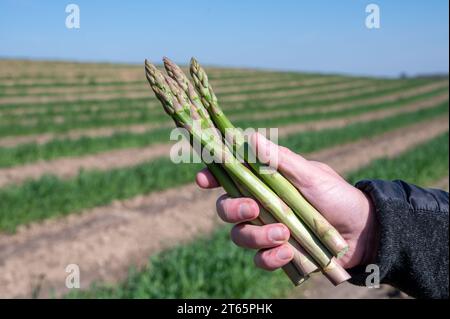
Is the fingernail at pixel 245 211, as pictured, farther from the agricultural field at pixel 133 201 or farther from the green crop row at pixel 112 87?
the green crop row at pixel 112 87

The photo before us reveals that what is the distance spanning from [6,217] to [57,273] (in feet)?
5.76

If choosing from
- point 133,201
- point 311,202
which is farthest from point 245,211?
point 133,201

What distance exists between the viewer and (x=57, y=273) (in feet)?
18.3

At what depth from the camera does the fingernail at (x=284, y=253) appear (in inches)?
93.5

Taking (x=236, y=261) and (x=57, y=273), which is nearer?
(x=236, y=261)

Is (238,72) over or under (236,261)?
over

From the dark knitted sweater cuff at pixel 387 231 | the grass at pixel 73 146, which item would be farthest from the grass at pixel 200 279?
the grass at pixel 73 146

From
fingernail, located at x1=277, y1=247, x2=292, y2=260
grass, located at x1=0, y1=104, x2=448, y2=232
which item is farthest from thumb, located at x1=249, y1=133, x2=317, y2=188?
grass, located at x1=0, y1=104, x2=448, y2=232

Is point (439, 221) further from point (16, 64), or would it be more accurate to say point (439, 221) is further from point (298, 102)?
point (16, 64)

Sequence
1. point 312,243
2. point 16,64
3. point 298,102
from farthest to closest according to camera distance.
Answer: point 16,64 < point 298,102 < point 312,243

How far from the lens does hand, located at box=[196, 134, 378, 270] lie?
2377mm

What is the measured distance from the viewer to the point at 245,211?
7.79 ft

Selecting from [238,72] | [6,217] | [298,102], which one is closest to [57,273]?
[6,217]

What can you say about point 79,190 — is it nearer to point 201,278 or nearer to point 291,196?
point 201,278
